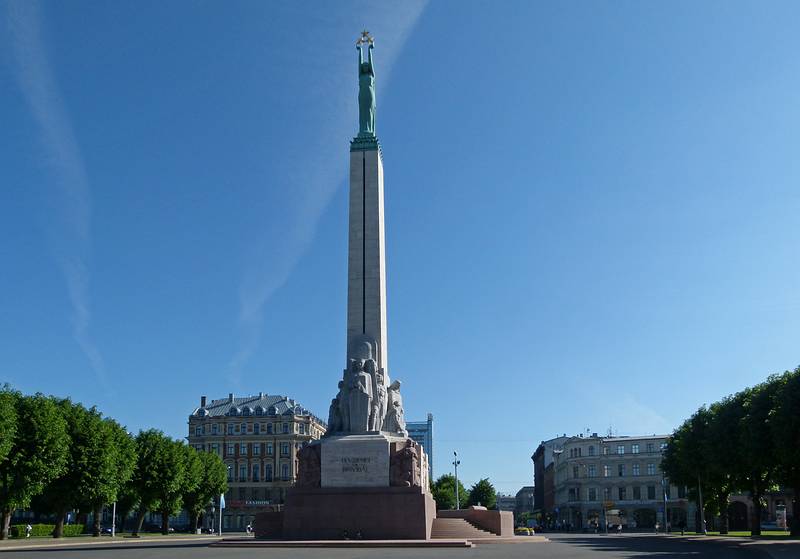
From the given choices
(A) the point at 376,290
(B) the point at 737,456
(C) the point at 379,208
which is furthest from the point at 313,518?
(B) the point at 737,456

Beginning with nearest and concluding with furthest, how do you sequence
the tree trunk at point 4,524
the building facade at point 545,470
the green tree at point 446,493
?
the tree trunk at point 4,524
the green tree at point 446,493
the building facade at point 545,470

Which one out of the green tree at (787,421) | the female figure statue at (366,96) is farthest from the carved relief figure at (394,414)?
the green tree at (787,421)

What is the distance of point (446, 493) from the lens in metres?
123

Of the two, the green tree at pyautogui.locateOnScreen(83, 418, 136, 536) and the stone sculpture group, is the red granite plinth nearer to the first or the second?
the stone sculpture group

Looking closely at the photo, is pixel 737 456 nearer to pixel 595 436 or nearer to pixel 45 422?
pixel 45 422

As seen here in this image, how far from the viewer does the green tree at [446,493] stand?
123 m

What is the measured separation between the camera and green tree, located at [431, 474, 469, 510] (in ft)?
403

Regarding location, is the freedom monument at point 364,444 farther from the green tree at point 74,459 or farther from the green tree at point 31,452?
the green tree at point 74,459

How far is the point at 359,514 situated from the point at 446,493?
3478 inches

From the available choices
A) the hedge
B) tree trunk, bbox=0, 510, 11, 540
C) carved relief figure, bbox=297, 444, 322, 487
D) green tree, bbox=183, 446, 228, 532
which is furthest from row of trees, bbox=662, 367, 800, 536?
the hedge

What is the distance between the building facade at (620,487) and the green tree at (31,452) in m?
70.4

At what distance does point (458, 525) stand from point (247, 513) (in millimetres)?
74218

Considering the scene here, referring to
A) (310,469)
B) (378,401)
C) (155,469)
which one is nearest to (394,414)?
(378,401)

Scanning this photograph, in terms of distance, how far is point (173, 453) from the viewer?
69875 mm
